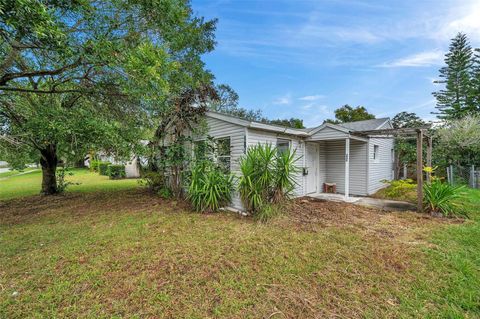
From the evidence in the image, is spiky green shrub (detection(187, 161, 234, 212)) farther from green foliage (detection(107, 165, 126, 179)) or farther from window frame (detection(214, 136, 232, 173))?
green foliage (detection(107, 165, 126, 179))

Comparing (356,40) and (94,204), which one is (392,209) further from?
(94,204)

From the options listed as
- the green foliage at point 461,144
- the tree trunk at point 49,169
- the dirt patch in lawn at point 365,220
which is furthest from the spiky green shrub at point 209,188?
the green foliage at point 461,144

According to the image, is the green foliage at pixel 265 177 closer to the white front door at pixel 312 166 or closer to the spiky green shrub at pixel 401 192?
the white front door at pixel 312 166

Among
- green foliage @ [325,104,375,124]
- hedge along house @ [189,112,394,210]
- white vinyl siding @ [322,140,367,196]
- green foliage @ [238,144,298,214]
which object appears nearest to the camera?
green foliage @ [238,144,298,214]

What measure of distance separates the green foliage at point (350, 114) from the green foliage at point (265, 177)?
20.2 m

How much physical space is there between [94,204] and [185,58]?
8.13m

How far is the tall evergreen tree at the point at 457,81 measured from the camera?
18.8m

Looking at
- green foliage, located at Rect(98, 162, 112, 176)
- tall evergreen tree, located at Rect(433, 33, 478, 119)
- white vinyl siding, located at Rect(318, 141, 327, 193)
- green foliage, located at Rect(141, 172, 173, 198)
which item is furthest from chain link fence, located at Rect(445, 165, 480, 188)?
green foliage, located at Rect(98, 162, 112, 176)

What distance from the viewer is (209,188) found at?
6262 millimetres

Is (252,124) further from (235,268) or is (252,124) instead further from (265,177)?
(235,268)

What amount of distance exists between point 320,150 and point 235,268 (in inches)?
312

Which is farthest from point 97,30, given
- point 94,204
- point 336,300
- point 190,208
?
point 336,300

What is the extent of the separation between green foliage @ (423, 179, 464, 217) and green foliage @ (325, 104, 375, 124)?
18.1 m

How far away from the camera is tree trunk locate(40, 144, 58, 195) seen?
8.41 meters
